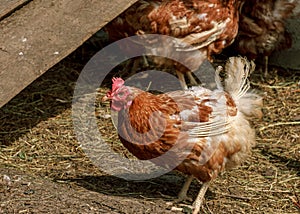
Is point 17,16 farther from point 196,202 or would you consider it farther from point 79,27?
point 196,202

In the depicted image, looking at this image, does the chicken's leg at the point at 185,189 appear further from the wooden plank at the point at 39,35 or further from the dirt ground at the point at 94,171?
the wooden plank at the point at 39,35

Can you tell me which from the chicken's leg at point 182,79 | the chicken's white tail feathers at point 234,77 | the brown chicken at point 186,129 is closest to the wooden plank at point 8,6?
the brown chicken at point 186,129

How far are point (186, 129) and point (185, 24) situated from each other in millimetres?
1824

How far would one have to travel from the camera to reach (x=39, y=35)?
4551mm

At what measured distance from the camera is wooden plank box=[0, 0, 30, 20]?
4.47 meters

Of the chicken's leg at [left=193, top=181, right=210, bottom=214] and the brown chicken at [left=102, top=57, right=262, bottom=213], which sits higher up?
the brown chicken at [left=102, top=57, right=262, bottom=213]

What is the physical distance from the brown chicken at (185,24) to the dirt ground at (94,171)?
82 centimetres

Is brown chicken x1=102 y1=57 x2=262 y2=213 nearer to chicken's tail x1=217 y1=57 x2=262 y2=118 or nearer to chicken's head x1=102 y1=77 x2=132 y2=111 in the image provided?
chicken's head x1=102 y1=77 x2=132 y2=111

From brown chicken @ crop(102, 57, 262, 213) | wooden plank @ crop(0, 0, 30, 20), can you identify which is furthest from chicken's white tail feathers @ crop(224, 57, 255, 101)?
wooden plank @ crop(0, 0, 30, 20)

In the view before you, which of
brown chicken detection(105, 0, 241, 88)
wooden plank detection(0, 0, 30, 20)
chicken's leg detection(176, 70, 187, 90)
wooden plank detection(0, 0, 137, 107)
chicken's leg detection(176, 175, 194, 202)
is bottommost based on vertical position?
chicken's leg detection(176, 70, 187, 90)

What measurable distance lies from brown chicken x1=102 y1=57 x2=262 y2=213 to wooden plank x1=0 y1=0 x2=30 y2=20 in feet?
2.86

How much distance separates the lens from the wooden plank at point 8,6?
4.47 metres

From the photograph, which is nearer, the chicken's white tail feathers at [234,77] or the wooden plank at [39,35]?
the wooden plank at [39,35]

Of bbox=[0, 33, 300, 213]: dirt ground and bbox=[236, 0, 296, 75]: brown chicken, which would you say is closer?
bbox=[0, 33, 300, 213]: dirt ground
